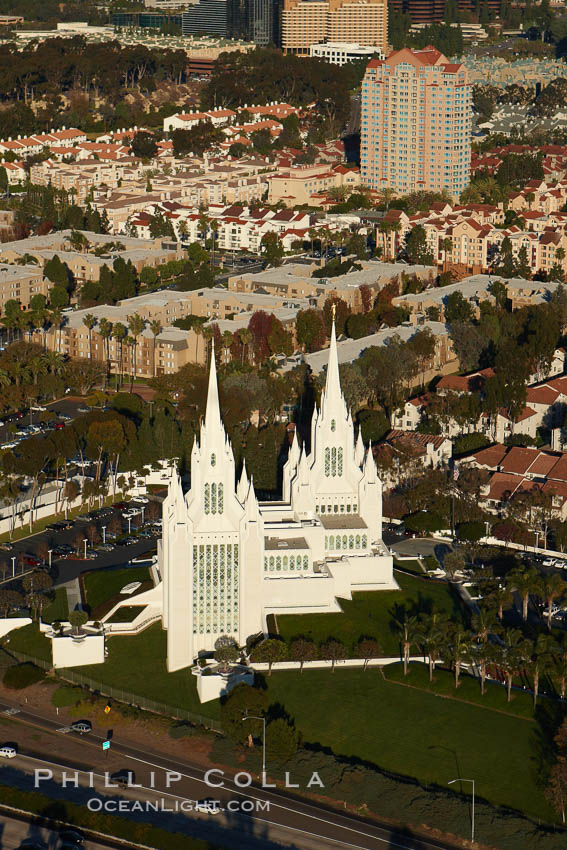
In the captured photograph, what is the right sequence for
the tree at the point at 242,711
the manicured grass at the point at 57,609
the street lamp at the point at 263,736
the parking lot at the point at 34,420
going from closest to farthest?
the street lamp at the point at 263,736
the tree at the point at 242,711
the manicured grass at the point at 57,609
the parking lot at the point at 34,420

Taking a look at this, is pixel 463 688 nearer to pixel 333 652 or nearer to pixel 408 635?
pixel 408 635

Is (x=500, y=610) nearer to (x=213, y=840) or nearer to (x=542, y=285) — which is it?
(x=213, y=840)

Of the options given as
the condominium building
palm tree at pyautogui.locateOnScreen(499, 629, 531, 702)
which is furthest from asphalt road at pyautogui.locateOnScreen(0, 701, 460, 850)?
the condominium building

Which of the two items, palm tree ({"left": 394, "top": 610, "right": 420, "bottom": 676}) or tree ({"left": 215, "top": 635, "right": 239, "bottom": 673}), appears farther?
palm tree ({"left": 394, "top": 610, "right": 420, "bottom": 676})

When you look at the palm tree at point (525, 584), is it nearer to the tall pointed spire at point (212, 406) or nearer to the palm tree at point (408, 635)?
the palm tree at point (408, 635)

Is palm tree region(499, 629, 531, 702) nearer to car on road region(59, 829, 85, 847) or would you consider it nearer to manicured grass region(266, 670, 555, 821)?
manicured grass region(266, 670, 555, 821)

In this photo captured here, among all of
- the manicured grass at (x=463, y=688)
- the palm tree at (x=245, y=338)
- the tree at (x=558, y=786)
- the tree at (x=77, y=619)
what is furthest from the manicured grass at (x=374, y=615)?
the palm tree at (x=245, y=338)
